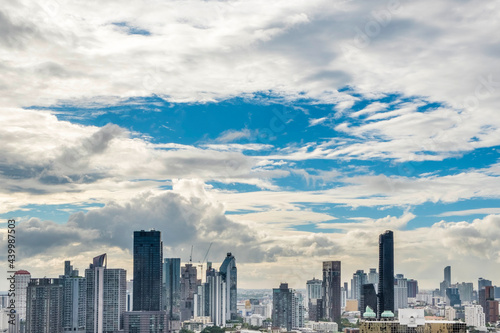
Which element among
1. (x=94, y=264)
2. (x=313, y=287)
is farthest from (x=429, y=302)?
(x=94, y=264)

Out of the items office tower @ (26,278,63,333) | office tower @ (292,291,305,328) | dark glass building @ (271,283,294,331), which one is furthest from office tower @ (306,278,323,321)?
office tower @ (26,278,63,333)

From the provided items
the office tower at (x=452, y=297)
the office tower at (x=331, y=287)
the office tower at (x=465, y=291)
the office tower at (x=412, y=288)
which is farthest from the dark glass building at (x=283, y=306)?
the office tower at (x=465, y=291)

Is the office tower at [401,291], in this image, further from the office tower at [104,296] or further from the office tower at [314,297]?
the office tower at [104,296]

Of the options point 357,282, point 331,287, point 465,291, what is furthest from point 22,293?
point 465,291

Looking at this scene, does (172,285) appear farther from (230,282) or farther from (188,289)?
(230,282)

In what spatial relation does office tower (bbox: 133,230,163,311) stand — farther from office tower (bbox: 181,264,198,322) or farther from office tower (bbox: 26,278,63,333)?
office tower (bbox: 26,278,63,333)

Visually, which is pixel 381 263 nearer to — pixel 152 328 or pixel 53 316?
pixel 152 328

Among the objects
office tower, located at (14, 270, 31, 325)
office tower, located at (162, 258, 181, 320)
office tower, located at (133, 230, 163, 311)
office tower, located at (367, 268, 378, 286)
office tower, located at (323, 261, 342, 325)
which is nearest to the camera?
office tower, located at (14, 270, 31, 325)
